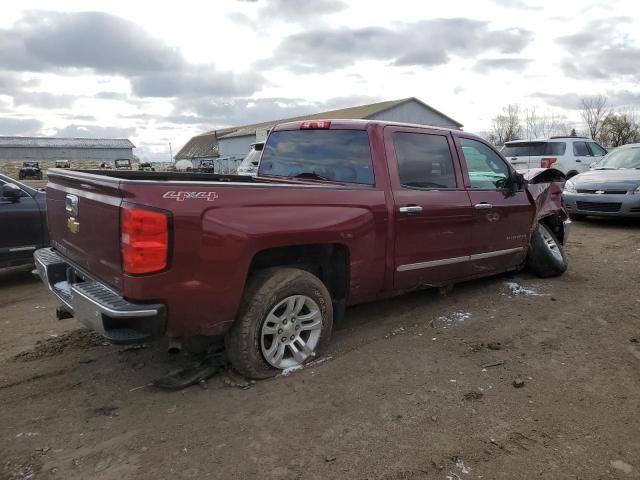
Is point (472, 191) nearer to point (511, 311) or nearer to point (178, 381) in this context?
point (511, 311)

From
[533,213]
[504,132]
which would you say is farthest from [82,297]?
[504,132]

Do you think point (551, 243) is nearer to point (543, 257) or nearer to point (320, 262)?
point (543, 257)

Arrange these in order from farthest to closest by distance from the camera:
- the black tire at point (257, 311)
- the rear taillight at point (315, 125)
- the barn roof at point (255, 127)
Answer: the barn roof at point (255, 127) → the rear taillight at point (315, 125) → the black tire at point (257, 311)

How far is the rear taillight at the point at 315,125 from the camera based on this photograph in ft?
14.4

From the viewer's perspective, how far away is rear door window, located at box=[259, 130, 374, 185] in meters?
4.09

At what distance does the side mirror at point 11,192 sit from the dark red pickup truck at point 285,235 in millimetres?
2884

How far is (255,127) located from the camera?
6009 cm

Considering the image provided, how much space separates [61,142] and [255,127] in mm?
42386

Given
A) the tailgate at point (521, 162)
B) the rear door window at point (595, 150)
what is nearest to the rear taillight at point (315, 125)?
the tailgate at point (521, 162)

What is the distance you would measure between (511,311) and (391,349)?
1.57 meters

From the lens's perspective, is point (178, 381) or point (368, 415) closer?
point (368, 415)

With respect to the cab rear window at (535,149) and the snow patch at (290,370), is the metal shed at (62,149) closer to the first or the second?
the cab rear window at (535,149)

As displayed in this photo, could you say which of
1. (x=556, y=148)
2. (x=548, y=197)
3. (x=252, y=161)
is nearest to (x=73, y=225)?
(x=548, y=197)

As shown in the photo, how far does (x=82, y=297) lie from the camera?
301cm
